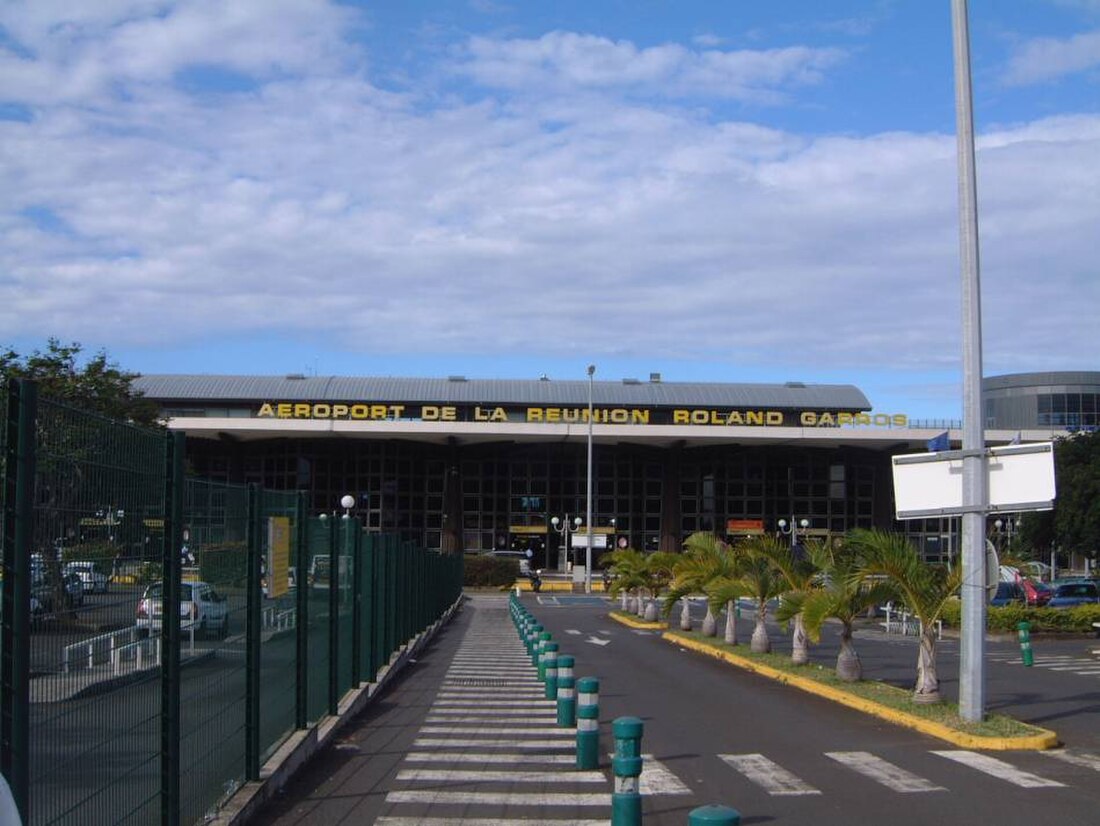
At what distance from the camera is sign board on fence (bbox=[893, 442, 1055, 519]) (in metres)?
13.6

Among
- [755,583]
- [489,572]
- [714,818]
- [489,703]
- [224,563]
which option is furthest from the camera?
[489,572]

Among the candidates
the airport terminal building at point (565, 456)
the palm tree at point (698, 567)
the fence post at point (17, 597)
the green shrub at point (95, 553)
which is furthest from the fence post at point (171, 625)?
the airport terminal building at point (565, 456)

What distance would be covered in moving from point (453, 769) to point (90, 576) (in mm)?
6284

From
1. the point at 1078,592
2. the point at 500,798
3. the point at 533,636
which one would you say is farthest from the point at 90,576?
the point at 1078,592

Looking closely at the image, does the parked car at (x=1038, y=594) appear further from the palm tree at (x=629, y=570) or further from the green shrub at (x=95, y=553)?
the green shrub at (x=95, y=553)

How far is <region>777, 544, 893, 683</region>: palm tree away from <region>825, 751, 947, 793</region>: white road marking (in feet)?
13.7

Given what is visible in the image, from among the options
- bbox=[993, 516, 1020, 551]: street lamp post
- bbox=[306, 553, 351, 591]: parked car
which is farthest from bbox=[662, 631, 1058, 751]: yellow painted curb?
bbox=[993, 516, 1020, 551]: street lamp post

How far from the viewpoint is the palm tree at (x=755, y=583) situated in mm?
23469

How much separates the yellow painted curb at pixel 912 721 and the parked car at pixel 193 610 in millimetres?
8205

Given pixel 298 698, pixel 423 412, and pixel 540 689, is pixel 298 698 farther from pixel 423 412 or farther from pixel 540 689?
pixel 423 412

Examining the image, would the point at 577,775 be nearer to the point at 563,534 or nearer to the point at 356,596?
the point at 356,596

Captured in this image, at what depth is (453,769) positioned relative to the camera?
35.9 feet

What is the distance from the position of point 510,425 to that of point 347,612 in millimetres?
52435

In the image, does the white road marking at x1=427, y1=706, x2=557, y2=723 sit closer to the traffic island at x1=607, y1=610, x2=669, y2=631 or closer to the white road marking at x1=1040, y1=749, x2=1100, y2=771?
the white road marking at x1=1040, y1=749, x2=1100, y2=771
